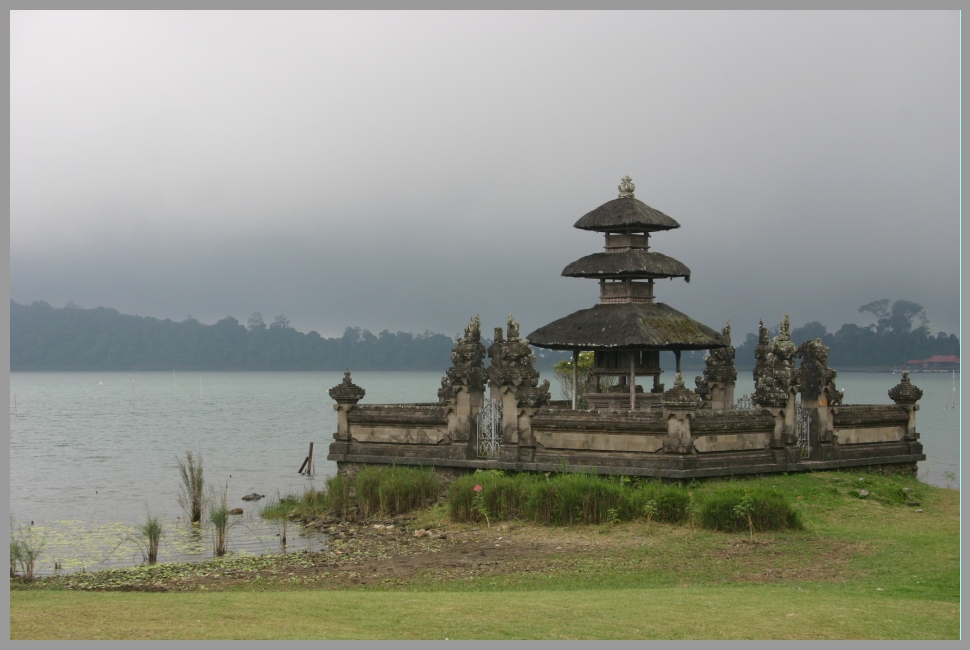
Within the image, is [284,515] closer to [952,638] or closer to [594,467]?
[594,467]

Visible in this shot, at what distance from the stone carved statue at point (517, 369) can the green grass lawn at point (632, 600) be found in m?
5.42

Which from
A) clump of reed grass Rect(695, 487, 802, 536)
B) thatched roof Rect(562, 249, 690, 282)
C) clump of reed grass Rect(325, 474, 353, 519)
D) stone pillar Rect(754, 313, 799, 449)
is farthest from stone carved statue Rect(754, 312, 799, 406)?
clump of reed grass Rect(325, 474, 353, 519)

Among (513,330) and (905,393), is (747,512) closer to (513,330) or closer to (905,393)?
(513,330)

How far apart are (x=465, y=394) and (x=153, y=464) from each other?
32.9 m

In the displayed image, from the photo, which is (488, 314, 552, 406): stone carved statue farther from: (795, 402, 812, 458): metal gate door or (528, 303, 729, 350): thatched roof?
(795, 402, 812, 458): metal gate door

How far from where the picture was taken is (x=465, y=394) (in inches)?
1118

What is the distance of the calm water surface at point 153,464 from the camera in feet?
90.5

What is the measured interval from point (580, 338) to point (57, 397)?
11758cm

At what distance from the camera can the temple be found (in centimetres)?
2564

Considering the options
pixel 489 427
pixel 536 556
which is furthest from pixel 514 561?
pixel 489 427

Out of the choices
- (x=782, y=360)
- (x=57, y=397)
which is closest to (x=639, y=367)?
(x=782, y=360)

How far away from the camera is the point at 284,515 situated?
1129 inches

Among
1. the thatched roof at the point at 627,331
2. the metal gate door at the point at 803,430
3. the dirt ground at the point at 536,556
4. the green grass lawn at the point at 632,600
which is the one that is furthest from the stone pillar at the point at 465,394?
the metal gate door at the point at 803,430

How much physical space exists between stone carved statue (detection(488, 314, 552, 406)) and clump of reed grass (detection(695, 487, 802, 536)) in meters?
6.34
